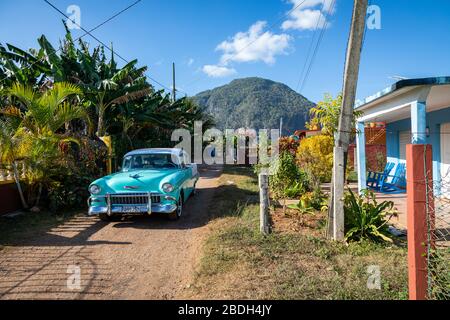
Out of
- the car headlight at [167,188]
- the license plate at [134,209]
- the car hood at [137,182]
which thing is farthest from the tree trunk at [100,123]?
the car headlight at [167,188]

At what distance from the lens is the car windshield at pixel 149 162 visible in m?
7.75

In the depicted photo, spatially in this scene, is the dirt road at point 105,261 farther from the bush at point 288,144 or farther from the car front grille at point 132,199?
the bush at point 288,144

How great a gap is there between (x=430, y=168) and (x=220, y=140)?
2356cm

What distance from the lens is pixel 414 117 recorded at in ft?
20.6

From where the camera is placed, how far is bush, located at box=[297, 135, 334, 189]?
11.0 m

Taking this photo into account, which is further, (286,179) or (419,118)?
(286,179)

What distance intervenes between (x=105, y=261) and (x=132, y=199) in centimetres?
187

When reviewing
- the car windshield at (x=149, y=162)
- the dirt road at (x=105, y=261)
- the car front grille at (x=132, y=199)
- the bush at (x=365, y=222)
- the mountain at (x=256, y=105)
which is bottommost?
the dirt road at (x=105, y=261)

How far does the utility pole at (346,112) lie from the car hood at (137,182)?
3.30 m

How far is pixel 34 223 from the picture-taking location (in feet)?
21.7

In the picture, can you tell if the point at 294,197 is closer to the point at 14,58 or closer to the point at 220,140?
the point at 14,58

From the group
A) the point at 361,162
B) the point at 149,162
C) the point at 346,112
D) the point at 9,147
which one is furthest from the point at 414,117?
the point at 9,147

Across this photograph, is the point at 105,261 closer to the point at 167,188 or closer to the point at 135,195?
the point at 135,195
